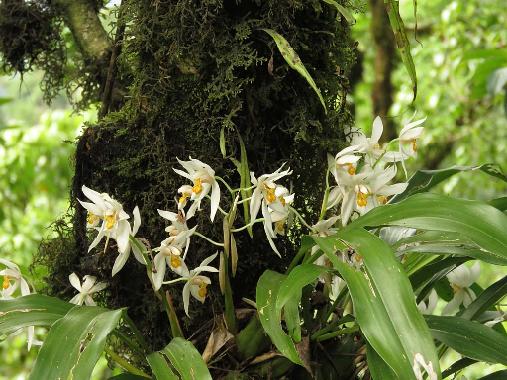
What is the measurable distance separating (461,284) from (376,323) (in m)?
0.65

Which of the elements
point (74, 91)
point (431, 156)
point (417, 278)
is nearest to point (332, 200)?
point (417, 278)

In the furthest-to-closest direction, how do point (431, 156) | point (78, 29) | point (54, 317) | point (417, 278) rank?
1. point (431, 156)
2. point (78, 29)
3. point (417, 278)
4. point (54, 317)

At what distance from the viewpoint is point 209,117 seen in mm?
1146

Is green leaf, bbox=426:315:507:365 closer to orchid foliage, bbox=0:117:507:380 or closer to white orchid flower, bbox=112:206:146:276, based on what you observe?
orchid foliage, bbox=0:117:507:380

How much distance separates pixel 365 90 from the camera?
459cm

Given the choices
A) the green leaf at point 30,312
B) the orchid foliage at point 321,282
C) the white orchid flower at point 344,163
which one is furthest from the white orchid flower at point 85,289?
the white orchid flower at point 344,163

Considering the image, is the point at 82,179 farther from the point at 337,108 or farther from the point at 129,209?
the point at 337,108

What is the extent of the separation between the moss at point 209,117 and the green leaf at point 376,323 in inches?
13.4

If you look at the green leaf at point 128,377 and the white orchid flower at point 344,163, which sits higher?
the white orchid flower at point 344,163

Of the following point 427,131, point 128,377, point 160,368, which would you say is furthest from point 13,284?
point 427,131

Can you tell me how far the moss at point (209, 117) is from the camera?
3.70ft

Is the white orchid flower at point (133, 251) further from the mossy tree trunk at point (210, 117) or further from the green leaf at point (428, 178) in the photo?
the green leaf at point (428, 178)

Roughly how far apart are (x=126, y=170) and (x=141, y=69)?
181 mm

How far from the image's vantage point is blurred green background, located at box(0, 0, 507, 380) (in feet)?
10.8
